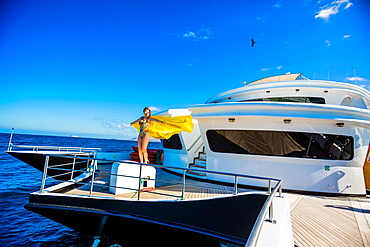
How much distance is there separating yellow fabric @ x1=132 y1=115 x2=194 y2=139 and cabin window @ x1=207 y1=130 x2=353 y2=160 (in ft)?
6.30

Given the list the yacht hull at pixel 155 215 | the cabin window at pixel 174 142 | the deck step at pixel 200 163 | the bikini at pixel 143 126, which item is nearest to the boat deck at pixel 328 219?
the yacht hull at pixel 155 215

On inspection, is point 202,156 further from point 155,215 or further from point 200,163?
point 155,215

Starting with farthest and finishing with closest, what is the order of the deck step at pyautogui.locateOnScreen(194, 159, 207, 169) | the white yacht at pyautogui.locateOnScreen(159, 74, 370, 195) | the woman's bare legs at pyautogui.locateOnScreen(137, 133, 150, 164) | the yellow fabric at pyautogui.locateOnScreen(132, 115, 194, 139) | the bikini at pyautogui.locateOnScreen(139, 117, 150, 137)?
the deck step at pyautogui.locateOnScreen(194, 159, 207, 169), the white yacht at pyautogui.locateOnScreen(159, 74, 370, 195), the yellow fabric at pyautogui.locateOnScreen(132, 115, 194, 139), the bikini at pyautogui.locateOnScreen(139, 117, 150, 137), the woman's bare legs at pyautogui.locateOnScreen(137, 133, 150, 164)

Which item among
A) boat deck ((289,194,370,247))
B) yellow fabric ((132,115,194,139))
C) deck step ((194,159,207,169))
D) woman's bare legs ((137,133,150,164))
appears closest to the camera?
boat deck ((289,194,370,247))

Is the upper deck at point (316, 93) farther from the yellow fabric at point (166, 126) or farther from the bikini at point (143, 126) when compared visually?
the bikini at point (143, 126)

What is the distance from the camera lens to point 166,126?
6578 millimetres

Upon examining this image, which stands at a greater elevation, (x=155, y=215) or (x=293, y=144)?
(x=293, y=144)

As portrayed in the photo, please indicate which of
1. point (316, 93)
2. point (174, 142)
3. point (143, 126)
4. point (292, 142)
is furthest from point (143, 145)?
point (316, 93)

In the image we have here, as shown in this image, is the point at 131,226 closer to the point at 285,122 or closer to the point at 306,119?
the point at 285,122

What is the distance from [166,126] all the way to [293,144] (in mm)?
4550

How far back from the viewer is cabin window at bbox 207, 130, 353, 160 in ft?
22.3

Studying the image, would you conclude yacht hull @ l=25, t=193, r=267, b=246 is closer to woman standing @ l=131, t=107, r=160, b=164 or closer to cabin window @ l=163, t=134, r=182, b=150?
woman standing @ l=131, t=107, r=160, b=164

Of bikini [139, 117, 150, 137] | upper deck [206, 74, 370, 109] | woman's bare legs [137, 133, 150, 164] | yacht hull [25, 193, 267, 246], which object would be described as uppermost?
upper deck [206, 74, 370, 109]

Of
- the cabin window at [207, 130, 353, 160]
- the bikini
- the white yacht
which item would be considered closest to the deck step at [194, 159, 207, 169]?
the white yacht
